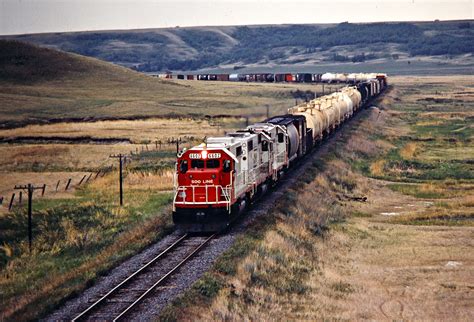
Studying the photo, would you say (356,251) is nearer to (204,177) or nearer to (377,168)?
(204,177)

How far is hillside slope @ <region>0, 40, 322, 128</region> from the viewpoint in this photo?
10988 cm

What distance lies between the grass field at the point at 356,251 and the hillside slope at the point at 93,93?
37.8 metres

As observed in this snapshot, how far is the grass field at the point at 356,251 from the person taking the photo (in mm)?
25016

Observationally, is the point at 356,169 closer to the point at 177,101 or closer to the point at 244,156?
the point at 244,156

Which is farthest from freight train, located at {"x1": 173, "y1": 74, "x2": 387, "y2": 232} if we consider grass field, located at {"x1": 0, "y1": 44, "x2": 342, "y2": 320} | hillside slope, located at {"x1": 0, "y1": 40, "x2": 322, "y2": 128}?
hillside slope, located at {"x1": 0, "y1": 40, "x2": 322, "y2": 128}

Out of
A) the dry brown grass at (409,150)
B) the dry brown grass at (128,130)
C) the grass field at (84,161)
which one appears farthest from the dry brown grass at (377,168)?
the dry brown grass at (128,130)

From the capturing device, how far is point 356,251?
35469mm

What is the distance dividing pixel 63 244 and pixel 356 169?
3201 cm

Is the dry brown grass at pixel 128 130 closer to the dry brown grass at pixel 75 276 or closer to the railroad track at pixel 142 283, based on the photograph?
the dry brown grass at pixel 75 276

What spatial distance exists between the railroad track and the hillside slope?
6355 cm

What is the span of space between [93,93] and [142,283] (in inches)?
4566

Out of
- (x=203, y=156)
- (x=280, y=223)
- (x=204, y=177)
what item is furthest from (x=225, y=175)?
(x=280, y=223)

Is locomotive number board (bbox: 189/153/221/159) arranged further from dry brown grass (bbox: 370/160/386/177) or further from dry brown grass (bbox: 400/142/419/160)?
dry brown grass (bbox: 400/142/419/160)

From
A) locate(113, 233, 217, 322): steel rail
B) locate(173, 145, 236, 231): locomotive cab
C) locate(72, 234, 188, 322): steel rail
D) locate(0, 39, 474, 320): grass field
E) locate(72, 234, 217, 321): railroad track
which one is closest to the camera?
locate(113, 233, 217, 322): steel rail
